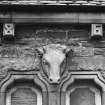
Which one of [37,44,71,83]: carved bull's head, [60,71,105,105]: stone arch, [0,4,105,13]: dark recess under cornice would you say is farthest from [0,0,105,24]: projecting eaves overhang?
[60,71,105,105]: stone arch

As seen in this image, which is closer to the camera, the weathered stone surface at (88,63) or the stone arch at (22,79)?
the stone arch at (22,79)

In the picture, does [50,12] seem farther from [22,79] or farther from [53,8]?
[22,79]

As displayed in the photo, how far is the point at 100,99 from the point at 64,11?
1422 millimetres

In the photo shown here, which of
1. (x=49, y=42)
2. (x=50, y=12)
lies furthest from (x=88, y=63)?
(x=50, y=12)

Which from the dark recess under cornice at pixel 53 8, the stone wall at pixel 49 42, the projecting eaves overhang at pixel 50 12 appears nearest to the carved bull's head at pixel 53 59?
the stone wall at pixel 49 42

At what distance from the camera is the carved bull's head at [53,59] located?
679 centimetres

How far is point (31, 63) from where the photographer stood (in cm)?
705

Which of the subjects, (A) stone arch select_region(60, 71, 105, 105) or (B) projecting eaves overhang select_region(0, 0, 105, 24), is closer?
(A) stone arch select_region(60, 71, 105, 105)

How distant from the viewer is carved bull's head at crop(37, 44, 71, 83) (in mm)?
6789

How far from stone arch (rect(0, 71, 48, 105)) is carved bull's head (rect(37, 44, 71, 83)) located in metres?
0.18

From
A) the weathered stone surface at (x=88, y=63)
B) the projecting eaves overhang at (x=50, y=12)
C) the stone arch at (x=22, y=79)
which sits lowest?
Result: the stone arch at (x=22, y=79)

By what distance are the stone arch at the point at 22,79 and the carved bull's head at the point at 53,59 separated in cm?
18

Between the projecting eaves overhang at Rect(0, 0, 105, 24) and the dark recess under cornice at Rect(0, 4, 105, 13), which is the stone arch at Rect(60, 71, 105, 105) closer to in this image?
the projecting eaves overhang at Rect(0, 0, 105, 24)

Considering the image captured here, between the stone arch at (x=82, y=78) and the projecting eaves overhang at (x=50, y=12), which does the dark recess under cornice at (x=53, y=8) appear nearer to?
the projecting eaves overhang at (x=50, y=12)
